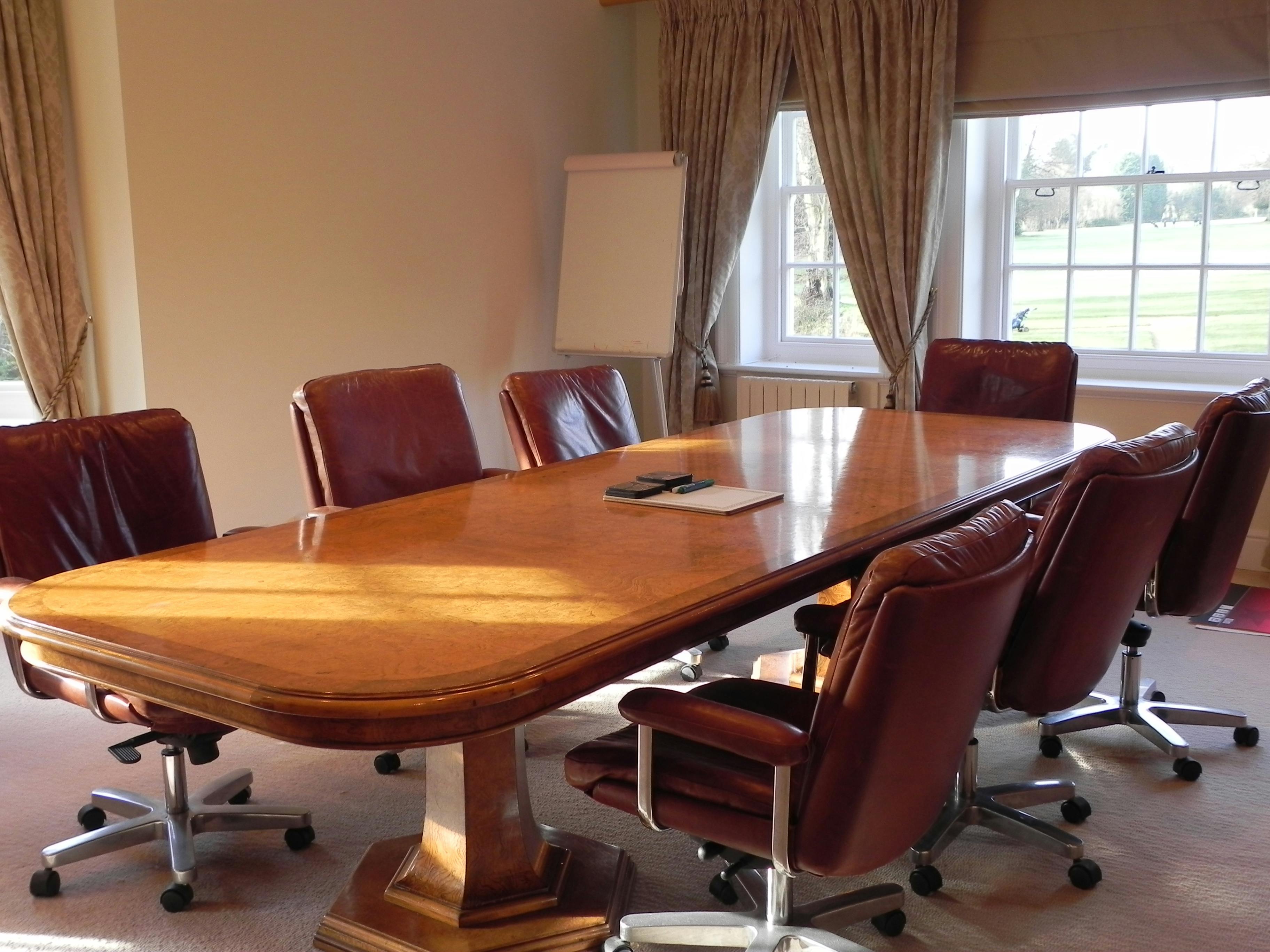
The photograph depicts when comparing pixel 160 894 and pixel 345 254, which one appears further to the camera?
pixel 345 254

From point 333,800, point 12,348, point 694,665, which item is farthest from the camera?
point 12,348

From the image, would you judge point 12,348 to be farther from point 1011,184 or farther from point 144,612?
point 1011,184

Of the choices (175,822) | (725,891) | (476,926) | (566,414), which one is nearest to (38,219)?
(566,414)

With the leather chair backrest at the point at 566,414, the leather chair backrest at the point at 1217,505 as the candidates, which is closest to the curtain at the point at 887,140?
the leather chair backrest at the point at 566,414

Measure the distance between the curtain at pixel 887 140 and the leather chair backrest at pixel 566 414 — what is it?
1.75 metres

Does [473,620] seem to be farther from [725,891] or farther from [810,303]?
[810,303]

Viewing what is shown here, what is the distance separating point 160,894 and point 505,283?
360cm

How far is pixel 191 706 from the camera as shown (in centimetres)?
180

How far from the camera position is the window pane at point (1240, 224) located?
5043 millimetres

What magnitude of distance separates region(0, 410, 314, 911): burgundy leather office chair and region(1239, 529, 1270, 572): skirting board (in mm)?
3862

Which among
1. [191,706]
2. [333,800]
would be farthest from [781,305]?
[191,706]

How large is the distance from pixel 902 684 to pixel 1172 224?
13.5 feet

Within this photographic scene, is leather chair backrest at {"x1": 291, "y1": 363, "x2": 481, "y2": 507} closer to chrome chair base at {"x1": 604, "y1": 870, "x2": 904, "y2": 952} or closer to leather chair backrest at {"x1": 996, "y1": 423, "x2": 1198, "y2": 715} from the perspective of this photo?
chrome chair base at {"x1": 604, "y1": 870, "x2": 904, "y2": 952}

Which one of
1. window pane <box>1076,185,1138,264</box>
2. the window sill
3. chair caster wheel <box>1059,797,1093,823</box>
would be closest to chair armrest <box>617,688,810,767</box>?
chair caster wheel <box>1059,797,1093,823</box>
